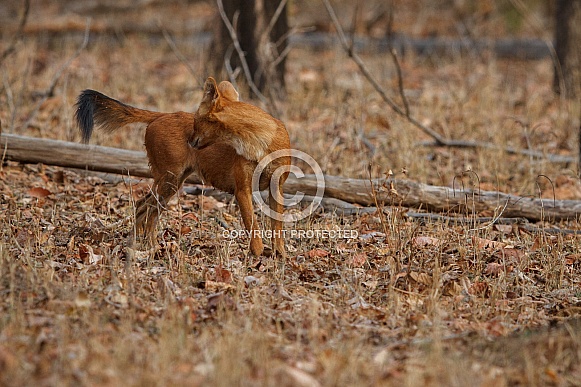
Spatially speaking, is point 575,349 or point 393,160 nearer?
point 575,349

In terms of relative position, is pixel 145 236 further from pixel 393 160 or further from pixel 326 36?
pixel 326 36

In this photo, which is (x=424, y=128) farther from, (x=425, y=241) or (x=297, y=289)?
(x=297, y=289)

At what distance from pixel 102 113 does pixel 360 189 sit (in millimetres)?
2397

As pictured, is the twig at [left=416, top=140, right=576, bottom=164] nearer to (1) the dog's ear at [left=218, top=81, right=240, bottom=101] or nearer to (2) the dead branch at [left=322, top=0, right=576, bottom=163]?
(2) the dead branch at [left=322, top=0, right=576, bottom=163]

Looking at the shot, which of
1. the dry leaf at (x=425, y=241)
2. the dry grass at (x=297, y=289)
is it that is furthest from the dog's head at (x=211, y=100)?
the dry leaf at (x=425, y=241)

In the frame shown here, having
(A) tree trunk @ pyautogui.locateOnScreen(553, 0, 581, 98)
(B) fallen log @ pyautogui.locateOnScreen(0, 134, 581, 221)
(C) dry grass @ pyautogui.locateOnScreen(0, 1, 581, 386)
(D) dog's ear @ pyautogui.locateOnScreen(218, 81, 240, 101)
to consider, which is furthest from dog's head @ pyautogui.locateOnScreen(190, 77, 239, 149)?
(A) tree trunk @ pyautogui.locateOnScreen(553, 0, 581, 98)

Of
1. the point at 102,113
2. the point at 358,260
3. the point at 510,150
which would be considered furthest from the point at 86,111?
the point at 510,150

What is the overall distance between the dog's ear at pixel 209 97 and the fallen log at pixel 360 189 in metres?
1.56

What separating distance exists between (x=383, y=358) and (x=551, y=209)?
329 centimetres

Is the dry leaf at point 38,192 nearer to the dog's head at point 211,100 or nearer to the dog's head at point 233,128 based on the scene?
the dog's head at point 233,128

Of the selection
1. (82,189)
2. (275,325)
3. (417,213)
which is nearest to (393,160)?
(417,213)

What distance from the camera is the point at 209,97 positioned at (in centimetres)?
551

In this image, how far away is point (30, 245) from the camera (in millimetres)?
5387

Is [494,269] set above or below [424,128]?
below
